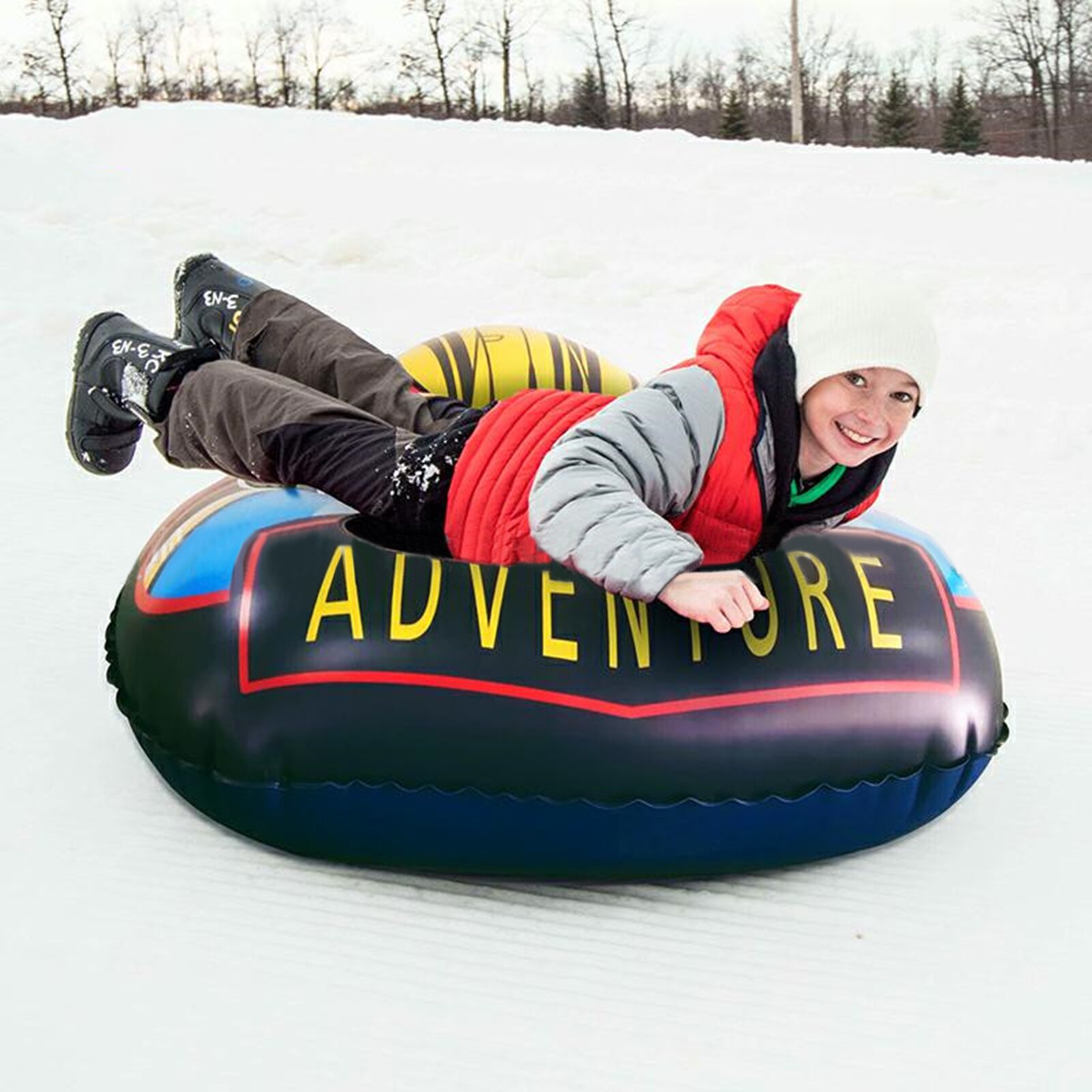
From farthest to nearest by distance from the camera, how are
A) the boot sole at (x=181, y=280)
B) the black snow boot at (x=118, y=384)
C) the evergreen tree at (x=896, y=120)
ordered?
the evergreen tree at (x=896, y=120) → the boot sole at (x=181, y=280) → the black snow boot at (x=118, y=384)

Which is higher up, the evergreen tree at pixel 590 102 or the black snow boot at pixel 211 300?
the evergreen tree at pixel 590 102

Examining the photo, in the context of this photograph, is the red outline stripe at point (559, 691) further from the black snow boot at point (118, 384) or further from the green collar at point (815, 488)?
the black snow boot at point (118, 384)

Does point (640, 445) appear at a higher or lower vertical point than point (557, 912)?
higher

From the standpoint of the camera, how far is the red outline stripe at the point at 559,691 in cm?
203

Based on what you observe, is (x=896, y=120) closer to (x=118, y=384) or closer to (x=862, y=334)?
(x=118, y=384)

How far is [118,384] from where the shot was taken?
111 inches

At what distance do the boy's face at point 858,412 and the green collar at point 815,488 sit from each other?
0.24 ft

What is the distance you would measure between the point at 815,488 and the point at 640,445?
40cm

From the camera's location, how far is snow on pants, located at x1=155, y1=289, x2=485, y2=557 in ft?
7.69

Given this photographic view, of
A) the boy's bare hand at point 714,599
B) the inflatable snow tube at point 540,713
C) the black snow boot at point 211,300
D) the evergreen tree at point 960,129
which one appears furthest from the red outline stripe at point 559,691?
the evergreen tree at point 960,129

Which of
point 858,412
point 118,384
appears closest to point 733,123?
point 118,384

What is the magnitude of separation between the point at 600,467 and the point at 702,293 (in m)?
4.88

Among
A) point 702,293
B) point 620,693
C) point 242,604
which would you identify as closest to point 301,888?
point 242,604

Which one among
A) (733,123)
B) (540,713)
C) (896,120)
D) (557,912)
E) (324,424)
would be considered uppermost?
(896,120)
